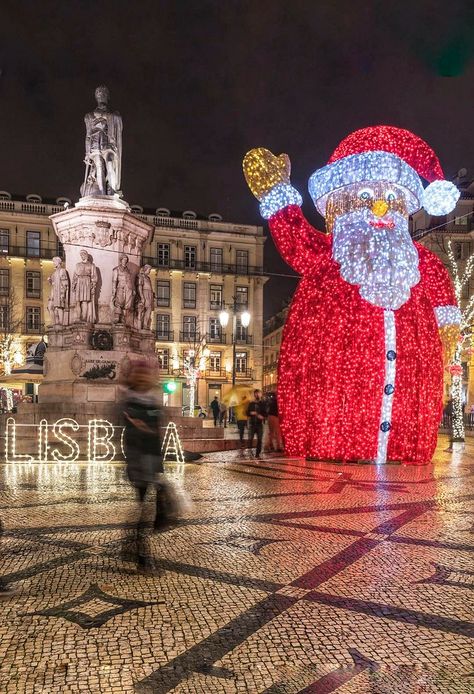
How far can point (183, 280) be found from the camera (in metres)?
A: 62.1

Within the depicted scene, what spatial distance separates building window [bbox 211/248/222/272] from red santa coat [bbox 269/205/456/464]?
49.0m

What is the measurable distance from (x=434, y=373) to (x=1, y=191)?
56485mm

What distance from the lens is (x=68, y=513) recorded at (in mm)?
7633

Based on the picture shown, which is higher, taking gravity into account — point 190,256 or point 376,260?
point 190,256

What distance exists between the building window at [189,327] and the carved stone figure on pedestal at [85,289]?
43813 mm

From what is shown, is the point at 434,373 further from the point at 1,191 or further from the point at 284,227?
the point at 1,191

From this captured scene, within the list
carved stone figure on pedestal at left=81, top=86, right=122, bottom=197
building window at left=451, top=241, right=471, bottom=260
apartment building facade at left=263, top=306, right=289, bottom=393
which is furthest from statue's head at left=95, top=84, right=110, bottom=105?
apartment building facade at left=263, top=306, right=289, bottom=393

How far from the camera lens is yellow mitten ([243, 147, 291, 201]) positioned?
1374cm

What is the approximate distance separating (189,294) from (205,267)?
10.5 ft

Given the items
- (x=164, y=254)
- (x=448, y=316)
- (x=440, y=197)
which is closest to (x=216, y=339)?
(x=164, y=254)

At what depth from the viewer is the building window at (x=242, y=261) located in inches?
2477

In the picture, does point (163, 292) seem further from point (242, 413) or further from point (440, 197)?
point (440, 197)

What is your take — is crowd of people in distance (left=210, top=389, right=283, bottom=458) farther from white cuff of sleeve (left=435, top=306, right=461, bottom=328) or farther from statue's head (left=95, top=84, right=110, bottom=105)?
statue's head (left=95, top=84, right=110, bottom=105)

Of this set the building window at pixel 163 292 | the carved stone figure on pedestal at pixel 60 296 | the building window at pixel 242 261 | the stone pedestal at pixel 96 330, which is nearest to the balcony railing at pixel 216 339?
the building window at pixel 163 292
